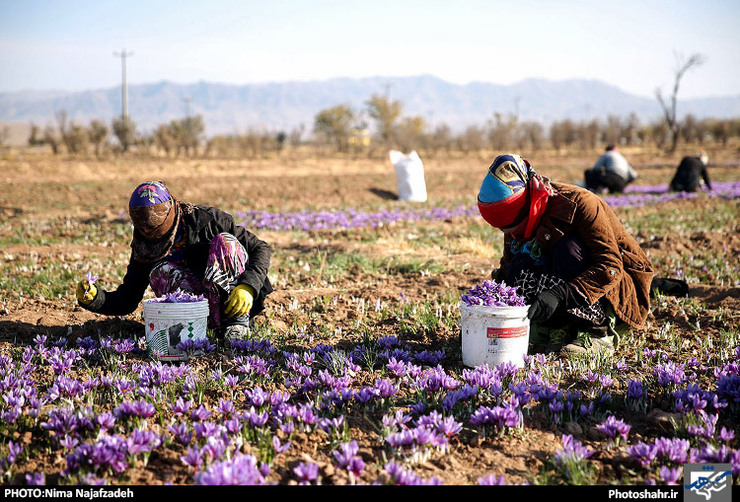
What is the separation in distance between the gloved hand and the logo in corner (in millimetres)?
1299

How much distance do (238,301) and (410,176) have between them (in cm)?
1224

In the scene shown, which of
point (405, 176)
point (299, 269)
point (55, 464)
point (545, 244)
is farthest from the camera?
point (405, 176)

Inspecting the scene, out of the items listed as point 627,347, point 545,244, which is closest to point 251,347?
point 545,244

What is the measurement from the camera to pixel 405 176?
15.9m

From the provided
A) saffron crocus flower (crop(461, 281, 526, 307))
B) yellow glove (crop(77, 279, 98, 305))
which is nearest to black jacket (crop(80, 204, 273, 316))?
yellow glove (crop(77, 279, 98, 305))

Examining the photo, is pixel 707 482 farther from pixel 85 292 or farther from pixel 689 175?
pixel 689 175

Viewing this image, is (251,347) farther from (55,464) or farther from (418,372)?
(55,464)

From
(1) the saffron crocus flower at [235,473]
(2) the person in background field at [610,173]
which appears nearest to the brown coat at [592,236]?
(1) the saffron crocus flower at [235,473]

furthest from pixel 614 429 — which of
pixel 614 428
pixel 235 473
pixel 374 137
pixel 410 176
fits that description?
Answer: pixel 374 137

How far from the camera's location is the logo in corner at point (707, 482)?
7.62 ft

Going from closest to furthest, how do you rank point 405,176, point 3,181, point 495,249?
point 495,249
point 405,176
point 3,181

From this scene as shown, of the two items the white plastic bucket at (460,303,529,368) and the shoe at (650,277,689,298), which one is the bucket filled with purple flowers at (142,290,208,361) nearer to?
the white plastic bucket at (460,303,529,368)

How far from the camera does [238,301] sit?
3971mm
